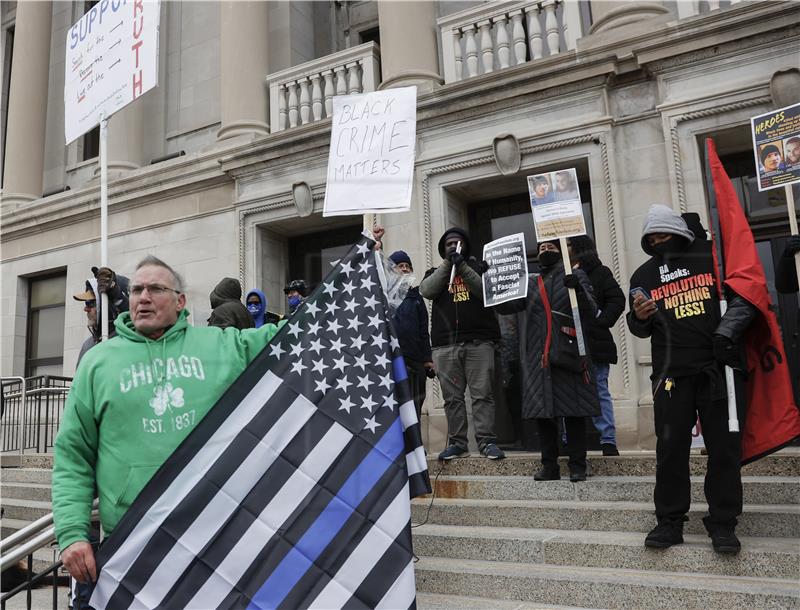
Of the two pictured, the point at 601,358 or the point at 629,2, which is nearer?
the point at 601,358

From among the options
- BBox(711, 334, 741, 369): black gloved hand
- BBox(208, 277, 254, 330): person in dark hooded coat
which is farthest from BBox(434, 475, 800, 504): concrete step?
BBox(208, 277, 254, 330): person in dark hooded coat

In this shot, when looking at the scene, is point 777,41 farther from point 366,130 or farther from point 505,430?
point 366,130

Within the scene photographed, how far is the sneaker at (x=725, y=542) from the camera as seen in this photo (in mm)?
4129

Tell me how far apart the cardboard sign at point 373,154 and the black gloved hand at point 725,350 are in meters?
2.11

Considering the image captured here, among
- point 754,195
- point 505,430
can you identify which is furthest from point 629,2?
point 505,430

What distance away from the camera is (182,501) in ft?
9.58

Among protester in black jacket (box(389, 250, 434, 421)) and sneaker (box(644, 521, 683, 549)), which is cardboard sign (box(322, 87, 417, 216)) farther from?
protester in black jacket (box(389, 250, 434, 421))

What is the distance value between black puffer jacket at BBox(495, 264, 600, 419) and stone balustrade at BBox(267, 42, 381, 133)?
266 inches

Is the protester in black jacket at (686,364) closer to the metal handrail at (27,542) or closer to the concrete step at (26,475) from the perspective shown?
the metal handrail at (27,542)

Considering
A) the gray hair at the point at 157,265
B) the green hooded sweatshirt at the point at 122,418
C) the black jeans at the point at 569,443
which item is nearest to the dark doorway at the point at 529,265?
the black jeans at the point at 569,443

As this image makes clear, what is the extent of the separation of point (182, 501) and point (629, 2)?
9.17 m

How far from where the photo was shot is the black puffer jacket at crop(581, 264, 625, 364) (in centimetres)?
598

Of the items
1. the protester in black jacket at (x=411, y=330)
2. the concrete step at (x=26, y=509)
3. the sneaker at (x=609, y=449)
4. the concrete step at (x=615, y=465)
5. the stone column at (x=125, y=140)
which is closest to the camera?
the concrete step at (x=615, y=465)

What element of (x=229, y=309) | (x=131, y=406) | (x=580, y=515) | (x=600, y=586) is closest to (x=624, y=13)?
(x=229, y=309)
